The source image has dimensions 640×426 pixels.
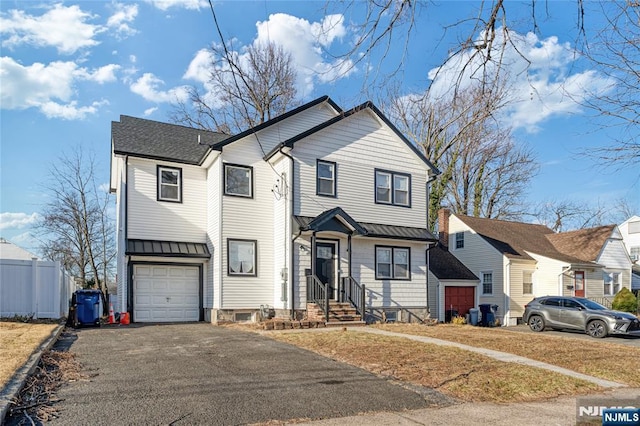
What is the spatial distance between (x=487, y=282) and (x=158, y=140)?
18530 mm

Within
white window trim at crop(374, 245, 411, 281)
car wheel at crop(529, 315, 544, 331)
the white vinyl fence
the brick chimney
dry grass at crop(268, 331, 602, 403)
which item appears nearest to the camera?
dry grass at crop(268, 331, 602, 403)

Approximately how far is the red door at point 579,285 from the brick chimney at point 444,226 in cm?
713

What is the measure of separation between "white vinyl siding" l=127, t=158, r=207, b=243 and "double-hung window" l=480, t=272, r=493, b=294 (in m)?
16.1

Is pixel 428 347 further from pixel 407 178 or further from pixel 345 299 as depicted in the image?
pixel 407 178

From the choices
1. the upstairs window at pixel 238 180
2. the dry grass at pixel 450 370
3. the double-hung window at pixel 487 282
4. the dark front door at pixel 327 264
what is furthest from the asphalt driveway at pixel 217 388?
the double-hung window at pixel 487 282

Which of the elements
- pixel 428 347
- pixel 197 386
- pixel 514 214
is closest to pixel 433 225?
pixel 514 214

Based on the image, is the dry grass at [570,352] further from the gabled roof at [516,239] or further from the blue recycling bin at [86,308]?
the gabled roof at [516,239]

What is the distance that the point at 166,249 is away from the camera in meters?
17.9

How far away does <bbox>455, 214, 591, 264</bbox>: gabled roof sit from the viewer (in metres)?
27.8

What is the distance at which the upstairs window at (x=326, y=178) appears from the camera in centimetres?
1873

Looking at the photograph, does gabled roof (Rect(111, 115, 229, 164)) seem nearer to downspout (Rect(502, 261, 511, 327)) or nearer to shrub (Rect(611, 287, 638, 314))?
downspout (Rect(502, 261, 511, 327))

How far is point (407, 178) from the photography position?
2098cm

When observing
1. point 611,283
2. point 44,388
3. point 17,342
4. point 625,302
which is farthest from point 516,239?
point 44,388

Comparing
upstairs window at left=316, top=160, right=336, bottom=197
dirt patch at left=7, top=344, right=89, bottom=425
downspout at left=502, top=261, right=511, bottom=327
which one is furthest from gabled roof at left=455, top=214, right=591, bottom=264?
dirt patch at left=7, top=344, right=89, bottom=425
